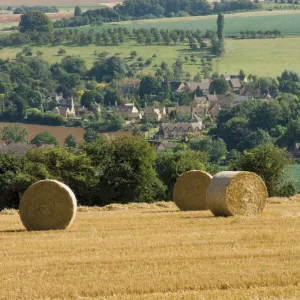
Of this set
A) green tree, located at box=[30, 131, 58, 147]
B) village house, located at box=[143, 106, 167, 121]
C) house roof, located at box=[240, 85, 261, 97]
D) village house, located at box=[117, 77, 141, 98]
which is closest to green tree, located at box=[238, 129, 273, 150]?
green tree, located at box=[30, 131, 58, 147]

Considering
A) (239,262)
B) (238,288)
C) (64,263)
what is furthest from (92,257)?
(238,288)

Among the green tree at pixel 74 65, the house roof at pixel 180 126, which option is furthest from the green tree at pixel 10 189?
the green tree at pixel 74 65

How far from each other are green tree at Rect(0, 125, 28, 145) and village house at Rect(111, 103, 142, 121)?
21.9 meters

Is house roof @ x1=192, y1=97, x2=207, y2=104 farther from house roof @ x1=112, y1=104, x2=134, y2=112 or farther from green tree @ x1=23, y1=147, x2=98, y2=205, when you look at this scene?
green tree @ x1=23, y1=147, x2=98, y2=205

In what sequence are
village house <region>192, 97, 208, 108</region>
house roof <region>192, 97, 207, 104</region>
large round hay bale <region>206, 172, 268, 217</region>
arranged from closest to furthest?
large round hay bale <region>206, 172, 268, 217</region>, village house <region>192, 97, 208, 108</region>, house roof <region>192, 97, 207, 104</region>

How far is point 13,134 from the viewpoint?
369ft

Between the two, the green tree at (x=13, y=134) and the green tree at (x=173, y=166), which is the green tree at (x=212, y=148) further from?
the green tree at (x=173, y=166)

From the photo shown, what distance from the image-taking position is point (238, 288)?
17.7m

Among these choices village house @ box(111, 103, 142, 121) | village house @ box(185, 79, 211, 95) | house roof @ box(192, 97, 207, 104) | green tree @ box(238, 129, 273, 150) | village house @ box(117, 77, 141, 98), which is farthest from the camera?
village house @ box(117, 77, 141, 98)

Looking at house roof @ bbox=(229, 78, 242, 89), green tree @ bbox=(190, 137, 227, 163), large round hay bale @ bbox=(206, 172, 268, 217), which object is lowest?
house roof @ bbox=(229, 78, 242, 89)

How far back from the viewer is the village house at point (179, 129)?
11750 centimetres

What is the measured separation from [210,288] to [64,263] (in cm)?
329

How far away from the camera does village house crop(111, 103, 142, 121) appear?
13600 centimetres

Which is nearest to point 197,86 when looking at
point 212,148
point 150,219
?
point 212,148
